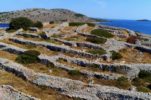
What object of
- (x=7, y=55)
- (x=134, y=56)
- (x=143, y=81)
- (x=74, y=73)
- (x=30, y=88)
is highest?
(x=7, y=55)

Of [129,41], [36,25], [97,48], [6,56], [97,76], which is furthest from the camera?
[36,25]

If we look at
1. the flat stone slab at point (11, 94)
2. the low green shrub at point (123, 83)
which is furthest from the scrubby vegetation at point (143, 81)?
the flat stone slab at point (11, 94)

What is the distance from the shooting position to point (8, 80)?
37.1 meters

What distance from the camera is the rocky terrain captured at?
109 ft

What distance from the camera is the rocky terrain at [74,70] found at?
33.1m

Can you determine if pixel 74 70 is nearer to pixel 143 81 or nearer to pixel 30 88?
pixel 30 88

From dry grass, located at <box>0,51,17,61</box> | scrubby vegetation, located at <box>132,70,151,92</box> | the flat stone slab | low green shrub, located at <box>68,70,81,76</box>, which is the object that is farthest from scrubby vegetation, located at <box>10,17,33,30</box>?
the flat stone slab

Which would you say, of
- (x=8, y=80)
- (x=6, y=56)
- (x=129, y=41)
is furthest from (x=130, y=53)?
(x=8, y=80)

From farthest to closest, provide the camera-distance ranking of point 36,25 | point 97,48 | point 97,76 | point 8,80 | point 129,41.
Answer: point 36,25 < point 129,41 < point 97,48 < point 97,76 < point 8,80

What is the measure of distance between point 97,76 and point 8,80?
8755 millimetres

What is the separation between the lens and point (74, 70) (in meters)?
40.6

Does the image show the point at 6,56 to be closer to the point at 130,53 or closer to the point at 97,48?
the point at 97,48

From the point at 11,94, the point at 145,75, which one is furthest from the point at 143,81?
the point at 11,94

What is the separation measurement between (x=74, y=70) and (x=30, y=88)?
6.58 meters
